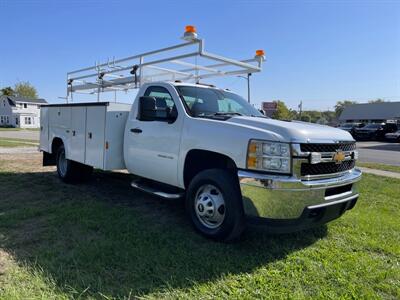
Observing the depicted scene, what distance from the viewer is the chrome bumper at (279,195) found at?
3.52 meters

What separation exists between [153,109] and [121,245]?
6.13ft

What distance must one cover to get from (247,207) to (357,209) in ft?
10.7

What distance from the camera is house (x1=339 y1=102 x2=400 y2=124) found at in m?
48.7

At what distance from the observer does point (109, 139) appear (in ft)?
18.6

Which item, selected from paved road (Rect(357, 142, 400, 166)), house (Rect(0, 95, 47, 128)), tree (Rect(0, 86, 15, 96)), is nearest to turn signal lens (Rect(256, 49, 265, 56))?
paved road (Rect(357, 142, 400, 166))

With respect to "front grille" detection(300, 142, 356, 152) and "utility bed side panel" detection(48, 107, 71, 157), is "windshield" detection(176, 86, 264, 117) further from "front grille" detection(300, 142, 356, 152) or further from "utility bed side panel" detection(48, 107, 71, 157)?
"utility bed side panel" detection(48, 107, 71, 157)

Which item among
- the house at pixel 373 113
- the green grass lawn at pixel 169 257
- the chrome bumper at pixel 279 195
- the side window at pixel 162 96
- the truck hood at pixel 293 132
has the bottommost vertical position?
the green grass lawn at pixel 169 257

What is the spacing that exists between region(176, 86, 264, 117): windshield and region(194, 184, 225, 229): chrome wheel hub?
105 cm

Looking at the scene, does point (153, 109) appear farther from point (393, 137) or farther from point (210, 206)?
point (393, 137)

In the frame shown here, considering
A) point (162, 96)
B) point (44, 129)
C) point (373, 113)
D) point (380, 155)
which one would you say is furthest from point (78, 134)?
point (373, 113)

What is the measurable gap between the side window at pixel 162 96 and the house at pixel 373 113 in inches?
1910

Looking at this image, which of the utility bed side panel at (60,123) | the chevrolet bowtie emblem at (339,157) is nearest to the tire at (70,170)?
the utility bed side panel at (60,123)

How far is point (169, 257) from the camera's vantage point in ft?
12.1

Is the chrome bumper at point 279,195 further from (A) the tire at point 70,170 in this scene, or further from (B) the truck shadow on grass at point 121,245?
(A) the tire at point 70,170
